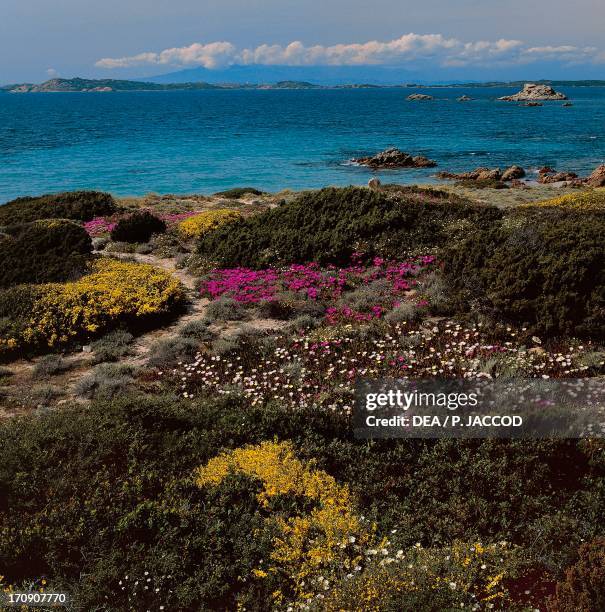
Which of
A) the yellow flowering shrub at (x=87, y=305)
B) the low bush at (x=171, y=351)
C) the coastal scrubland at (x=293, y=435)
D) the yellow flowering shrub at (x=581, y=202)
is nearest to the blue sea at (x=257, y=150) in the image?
the yellow flowering shrub at (x=581, y=202)

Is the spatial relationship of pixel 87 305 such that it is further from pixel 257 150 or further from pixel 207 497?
pixel 257 150

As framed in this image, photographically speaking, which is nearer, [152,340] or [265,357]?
[265,357]

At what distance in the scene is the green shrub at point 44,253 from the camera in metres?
17.5

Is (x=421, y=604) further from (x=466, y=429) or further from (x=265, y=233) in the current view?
(x=265, y=233)

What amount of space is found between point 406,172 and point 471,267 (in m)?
43.8

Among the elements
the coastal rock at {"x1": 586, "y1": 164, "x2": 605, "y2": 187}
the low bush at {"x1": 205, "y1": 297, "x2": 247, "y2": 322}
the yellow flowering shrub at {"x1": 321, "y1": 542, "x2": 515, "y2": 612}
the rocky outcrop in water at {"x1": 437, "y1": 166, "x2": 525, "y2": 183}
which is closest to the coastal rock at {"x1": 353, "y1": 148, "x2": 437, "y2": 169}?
the rocky outcrop in water at {"x1": 437, "y1": 166, "x2": 525, "y2": 183}

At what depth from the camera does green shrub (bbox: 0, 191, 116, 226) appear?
2870cm

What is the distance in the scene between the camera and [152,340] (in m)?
13.4

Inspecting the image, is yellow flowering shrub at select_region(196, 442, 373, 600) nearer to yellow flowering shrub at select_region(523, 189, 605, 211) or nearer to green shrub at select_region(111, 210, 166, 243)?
green shrub at select_region(111, 210, 166, 243)

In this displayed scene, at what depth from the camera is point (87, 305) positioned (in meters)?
14.0

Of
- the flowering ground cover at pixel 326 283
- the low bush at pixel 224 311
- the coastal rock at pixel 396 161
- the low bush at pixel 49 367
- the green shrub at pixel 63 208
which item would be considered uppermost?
the coastal rock at pixel 396 161

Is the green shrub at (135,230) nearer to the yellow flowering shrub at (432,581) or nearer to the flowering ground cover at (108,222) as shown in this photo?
the flowering ground cover at (108,222)

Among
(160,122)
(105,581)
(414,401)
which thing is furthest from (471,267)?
(160,122)

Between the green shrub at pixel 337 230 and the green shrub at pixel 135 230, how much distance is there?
3728 millimetres
